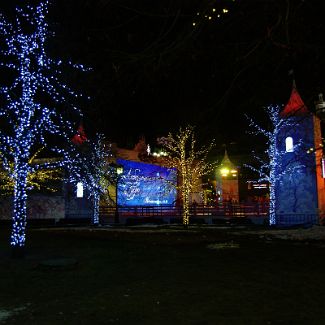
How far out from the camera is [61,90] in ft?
49.1

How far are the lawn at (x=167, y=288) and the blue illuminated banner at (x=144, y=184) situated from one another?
29678 millimetres

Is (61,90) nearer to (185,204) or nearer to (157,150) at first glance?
(185,204)

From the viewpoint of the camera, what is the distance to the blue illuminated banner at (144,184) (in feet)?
148

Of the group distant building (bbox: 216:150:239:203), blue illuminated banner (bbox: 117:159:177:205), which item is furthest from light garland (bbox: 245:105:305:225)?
distant building (bbox: 216:150:239:203)

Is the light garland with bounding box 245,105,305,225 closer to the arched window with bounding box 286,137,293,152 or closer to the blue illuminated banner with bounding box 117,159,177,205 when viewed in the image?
the arched window with bounding box 286,137,293,152

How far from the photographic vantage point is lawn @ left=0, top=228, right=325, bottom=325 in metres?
6.90

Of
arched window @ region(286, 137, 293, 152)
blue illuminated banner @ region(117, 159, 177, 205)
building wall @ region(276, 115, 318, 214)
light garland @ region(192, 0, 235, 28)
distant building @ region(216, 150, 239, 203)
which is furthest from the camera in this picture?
distant building @ region(216, 150, 239, 203)

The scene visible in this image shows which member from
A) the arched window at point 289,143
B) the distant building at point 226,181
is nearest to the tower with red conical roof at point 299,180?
the arched window at point 289,143

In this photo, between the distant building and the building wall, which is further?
the distant building

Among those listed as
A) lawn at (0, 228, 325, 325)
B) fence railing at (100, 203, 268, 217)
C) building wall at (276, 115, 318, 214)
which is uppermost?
building wall at (276, 115, 318, 214)

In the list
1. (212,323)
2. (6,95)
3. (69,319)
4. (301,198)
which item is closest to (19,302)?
(69,319)

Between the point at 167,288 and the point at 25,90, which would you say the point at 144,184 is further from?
the point at 167,288

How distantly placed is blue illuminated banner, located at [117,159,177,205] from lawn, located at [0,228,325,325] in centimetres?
2968

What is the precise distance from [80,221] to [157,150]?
61.1 feet
